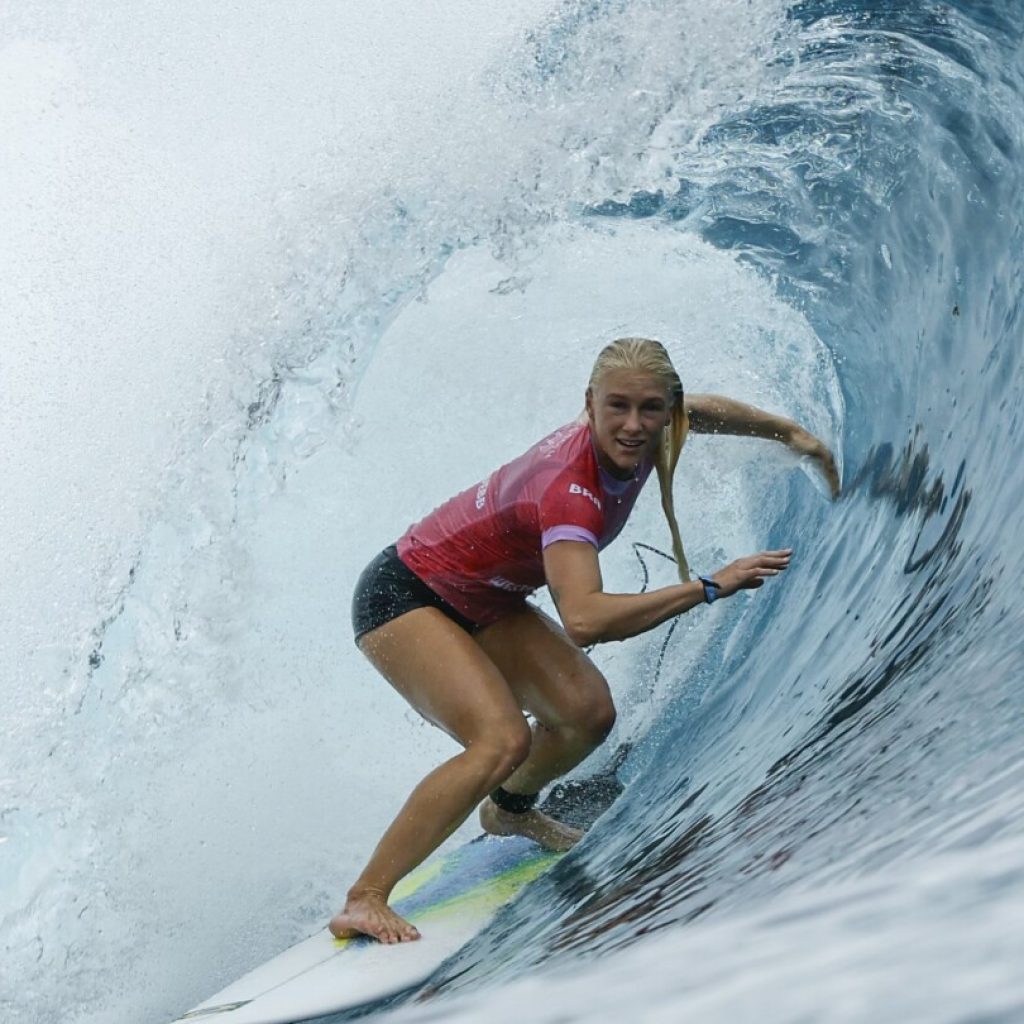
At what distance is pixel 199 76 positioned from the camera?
6867mm

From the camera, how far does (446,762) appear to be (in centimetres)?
288

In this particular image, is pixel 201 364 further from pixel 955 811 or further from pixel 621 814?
pixel 955 811

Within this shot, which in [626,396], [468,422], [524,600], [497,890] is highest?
[468,422]

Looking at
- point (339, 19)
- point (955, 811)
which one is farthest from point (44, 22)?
point (955, 811)

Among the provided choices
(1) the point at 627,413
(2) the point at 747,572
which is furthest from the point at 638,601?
(1) the point at 627,413

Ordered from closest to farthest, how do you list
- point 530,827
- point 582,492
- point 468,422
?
1. point 582,492
2. point 530,827
3. point 468,422

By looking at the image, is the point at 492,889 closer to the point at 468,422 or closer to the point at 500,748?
the point at 500,748

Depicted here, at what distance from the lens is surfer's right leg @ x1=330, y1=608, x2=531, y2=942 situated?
284cm

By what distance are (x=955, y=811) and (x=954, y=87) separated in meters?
3.27

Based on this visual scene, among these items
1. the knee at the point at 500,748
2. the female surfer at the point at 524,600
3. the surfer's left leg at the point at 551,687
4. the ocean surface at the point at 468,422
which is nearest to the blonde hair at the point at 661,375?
the female surfer at the point at 524,600

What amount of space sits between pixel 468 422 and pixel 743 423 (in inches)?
75.0

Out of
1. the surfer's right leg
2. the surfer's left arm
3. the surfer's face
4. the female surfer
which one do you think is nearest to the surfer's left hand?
the surfer's left arm

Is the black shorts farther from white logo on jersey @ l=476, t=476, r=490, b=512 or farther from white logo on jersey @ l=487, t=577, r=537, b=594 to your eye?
white logo on jersey @ l=476, t=476, r=490, b=512

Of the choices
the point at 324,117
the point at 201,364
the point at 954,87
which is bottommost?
the point at 954,87
